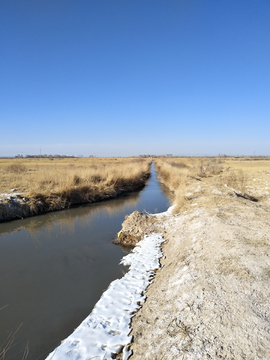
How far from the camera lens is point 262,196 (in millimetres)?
11500

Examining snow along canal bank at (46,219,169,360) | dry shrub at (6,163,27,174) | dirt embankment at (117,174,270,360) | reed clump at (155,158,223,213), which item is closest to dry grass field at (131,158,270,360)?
dirt embankment at (117,174,270,360)

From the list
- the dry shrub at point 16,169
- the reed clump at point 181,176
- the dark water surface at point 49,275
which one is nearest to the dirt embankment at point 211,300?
the dark water surface at point 49,275

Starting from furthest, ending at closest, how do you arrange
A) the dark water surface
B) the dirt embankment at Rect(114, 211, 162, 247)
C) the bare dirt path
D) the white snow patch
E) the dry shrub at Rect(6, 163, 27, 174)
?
the dry shrub at Rect(6, 163, 27, 174) → the dirt embankment at Rect(114, 211, 162, 247) → the dark water surface → the white snow patch → the bare dirt path

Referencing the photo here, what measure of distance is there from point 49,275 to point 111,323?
8.38ft

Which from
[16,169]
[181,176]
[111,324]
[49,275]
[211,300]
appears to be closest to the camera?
[211,300]

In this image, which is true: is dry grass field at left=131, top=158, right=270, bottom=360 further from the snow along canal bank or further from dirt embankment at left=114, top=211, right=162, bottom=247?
dirt embankment at left=114, top=211, right=162, bottom=247

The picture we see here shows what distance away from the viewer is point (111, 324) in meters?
3.03

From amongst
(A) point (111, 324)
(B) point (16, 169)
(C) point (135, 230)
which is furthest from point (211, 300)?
(B) point (16, 169)

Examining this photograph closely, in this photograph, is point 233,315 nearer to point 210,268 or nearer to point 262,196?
point 210,268

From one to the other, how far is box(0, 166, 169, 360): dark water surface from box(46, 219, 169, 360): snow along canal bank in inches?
18.9

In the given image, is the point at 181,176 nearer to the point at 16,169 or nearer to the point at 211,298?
the point at 211,298

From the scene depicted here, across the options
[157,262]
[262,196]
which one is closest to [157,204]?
[262,196]

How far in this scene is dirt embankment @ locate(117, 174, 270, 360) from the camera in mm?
2104

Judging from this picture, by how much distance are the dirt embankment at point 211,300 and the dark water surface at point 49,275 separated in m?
1.34
